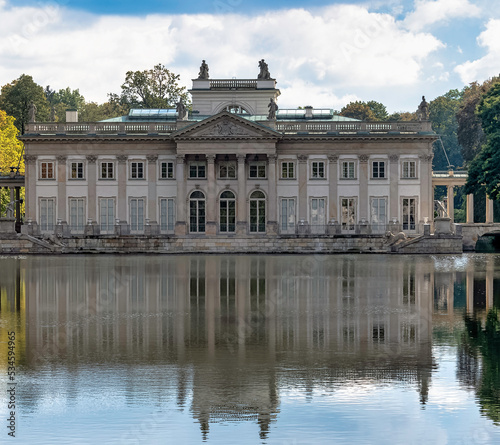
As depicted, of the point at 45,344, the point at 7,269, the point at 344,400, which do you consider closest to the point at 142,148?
the point at 7,269

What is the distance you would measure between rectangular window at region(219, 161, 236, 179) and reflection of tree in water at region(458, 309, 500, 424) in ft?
169

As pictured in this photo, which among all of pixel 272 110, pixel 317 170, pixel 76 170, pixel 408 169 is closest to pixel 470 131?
pixel 408 169

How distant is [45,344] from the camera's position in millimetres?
19359

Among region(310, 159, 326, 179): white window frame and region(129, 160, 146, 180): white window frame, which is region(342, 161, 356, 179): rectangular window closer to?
region(310, 159, 326, 179): white window frame

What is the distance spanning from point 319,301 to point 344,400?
13.7 metres

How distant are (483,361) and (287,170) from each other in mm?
57686

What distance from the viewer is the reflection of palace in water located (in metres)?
15.7

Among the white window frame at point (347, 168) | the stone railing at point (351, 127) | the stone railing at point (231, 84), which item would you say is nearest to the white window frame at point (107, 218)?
the stone railing at point (231, 84)

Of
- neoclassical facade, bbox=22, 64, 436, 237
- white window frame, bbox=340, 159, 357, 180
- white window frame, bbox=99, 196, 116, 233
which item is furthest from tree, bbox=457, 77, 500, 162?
white window frame, bbox=99, 196, 116, 233

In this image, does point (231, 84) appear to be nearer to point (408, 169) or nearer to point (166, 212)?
point (166, 212)

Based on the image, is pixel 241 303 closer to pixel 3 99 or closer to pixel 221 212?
pixel 221 212

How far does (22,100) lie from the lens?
10212 cm

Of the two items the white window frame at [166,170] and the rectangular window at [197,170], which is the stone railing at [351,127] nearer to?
the rectangular window at [197,170]

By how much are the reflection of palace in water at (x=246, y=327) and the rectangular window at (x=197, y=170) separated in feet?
114
